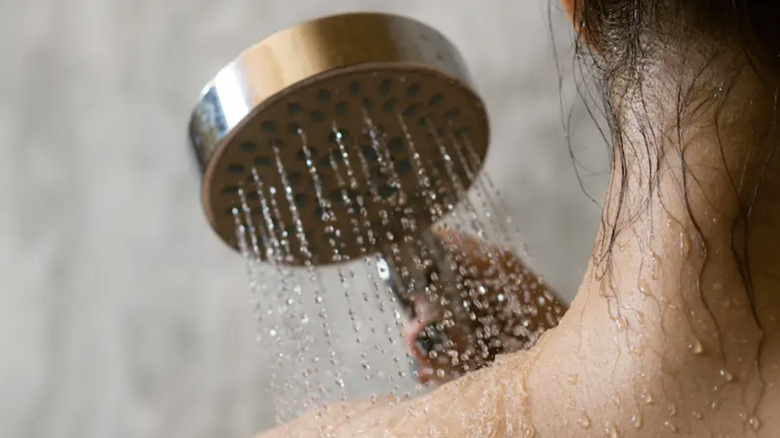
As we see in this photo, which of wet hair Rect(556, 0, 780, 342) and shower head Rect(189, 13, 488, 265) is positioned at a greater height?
shower head Rect(189, 13, 488, 265)

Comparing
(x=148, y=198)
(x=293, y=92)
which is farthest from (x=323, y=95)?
(x=148, y=198)

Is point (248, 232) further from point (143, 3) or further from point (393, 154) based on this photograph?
point (143, 3)

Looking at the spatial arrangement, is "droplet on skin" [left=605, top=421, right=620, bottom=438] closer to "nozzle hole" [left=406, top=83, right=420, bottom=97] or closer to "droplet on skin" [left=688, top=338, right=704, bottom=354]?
"droplet on skin" [left=688, top=338, right=704, bottom=354]

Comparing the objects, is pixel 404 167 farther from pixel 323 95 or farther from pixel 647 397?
pixel 647 397

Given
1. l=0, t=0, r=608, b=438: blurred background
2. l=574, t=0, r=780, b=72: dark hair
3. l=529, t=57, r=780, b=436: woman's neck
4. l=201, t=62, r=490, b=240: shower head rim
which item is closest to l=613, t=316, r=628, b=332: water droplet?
l=529, t=57, r=780, b=436: woman's neck

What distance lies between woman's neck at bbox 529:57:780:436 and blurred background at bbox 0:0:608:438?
0.62 m

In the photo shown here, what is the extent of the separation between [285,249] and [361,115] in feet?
0.60

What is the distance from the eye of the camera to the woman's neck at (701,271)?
0.52m

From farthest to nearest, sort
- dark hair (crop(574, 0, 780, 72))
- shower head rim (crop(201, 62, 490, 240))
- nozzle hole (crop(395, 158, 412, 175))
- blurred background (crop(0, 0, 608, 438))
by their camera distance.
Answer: blurred background (crop(0, 0, 608, 438)) → nozzle hole (crop(395, 158, 412, 175)) → shower head rim (crop(201, 62, 490, 240)) → dark hair (crop(574, 0, 780, 72))

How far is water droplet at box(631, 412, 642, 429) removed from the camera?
0.54m

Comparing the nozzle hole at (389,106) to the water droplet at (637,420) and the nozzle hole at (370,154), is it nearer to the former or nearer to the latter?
the nozzle hole at (370,154)

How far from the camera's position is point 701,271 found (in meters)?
0.53

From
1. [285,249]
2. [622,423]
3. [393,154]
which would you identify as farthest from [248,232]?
[622,423]

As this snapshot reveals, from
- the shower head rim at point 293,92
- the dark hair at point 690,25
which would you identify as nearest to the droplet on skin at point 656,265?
the dark hair at point 690,25
